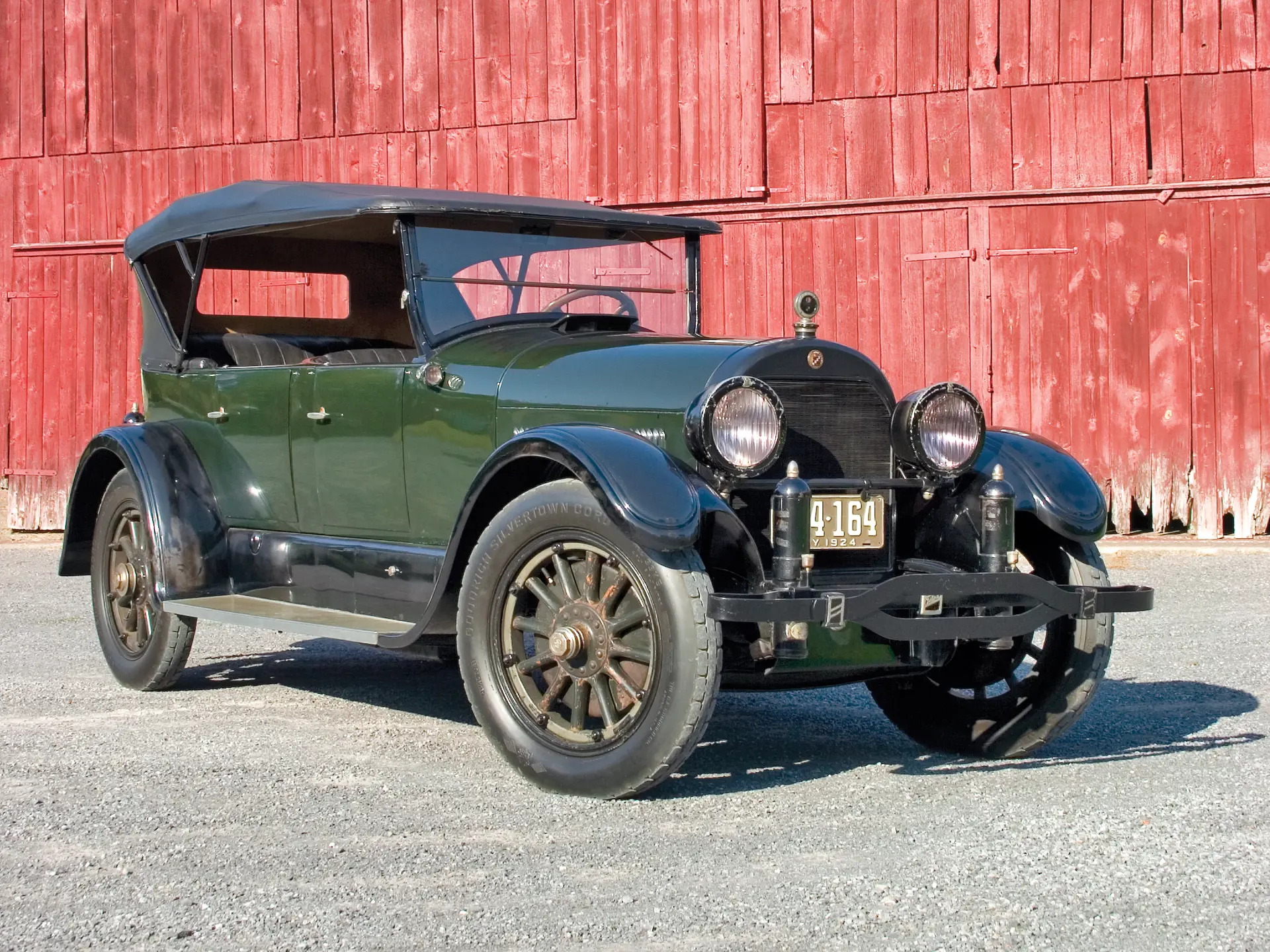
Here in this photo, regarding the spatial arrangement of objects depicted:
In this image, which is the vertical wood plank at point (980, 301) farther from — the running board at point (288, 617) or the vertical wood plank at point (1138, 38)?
the running board at point (288, 617)

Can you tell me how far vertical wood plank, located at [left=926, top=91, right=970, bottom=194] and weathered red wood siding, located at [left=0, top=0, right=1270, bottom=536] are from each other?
18mm

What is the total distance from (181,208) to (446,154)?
6991mm

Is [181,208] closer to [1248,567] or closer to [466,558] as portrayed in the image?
[466,558]

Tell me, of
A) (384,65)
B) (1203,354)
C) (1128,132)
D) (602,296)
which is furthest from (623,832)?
(384,65)

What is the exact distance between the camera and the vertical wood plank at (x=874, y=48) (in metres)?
12.2

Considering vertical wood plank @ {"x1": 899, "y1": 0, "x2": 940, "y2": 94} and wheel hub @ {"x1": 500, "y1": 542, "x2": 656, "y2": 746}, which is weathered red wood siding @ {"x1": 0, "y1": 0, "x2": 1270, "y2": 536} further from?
wheel hub @ {"x1": 500, "y1": 542, "x2": 656, "y2": 746}

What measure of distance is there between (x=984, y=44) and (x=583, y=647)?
29.4 ft

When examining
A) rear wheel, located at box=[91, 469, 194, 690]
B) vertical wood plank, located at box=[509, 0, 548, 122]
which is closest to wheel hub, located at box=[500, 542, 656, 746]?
rear wheel, located at box=[91, 469, 194, 690]

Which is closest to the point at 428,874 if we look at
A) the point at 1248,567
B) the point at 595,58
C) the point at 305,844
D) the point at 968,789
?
the point at 305,844

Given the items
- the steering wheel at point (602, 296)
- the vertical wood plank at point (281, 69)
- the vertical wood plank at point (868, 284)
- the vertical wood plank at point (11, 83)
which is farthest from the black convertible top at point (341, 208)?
the vertical wood plank at point (11, 83)

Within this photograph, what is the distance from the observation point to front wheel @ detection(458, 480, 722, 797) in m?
4.12

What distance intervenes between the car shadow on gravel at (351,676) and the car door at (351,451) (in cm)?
79

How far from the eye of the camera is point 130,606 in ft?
21.4

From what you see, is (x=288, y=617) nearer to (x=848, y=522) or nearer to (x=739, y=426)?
(x=739, y=426)
